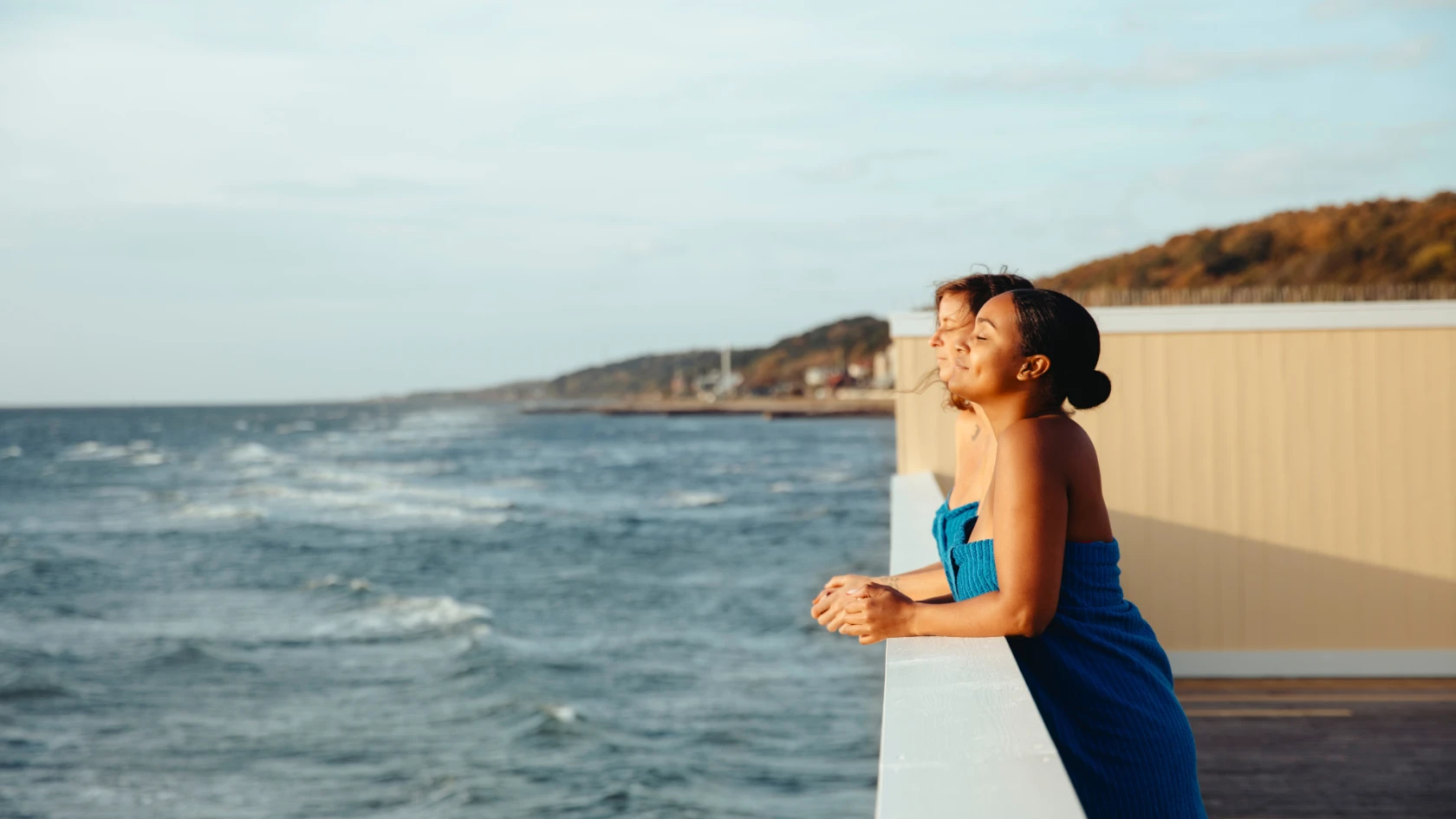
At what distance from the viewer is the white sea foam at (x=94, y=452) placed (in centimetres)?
4619

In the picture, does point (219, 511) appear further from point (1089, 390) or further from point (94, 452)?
point (94, 452)

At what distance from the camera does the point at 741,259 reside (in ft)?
106

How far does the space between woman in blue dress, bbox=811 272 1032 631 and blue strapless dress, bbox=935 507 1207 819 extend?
22 centimetres

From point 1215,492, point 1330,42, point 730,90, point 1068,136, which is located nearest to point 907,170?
point 1068,136

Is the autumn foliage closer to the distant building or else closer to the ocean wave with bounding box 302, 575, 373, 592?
the ocean wave with bounding box 302, 575, 373, 592

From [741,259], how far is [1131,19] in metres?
22.6

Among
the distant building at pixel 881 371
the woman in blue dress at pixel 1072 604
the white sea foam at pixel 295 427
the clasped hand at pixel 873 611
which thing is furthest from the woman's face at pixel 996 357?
the distant building at pixel 881 371

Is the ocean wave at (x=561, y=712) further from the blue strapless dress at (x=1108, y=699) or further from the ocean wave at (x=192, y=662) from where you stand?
the blue strapless dress at (x=1108, y=699)

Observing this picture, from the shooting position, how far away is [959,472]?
196 cm

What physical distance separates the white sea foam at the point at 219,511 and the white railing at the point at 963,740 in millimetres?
25218

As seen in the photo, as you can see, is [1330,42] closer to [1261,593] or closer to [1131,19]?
[1131,19]

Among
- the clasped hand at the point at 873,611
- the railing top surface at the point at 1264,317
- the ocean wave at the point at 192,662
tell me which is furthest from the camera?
the ocean wave at the point at 192,662

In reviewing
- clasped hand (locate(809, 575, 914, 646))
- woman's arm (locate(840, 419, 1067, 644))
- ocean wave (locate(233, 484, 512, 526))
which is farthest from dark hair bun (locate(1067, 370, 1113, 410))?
ocean wave (locate(233, 484, 512, 526))

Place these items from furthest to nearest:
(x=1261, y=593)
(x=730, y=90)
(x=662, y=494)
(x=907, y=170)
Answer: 1. (x=662, y=494)
2. (x=907, y=170)
3. (x=730, y=90)
4. (x=1261, y=593)
